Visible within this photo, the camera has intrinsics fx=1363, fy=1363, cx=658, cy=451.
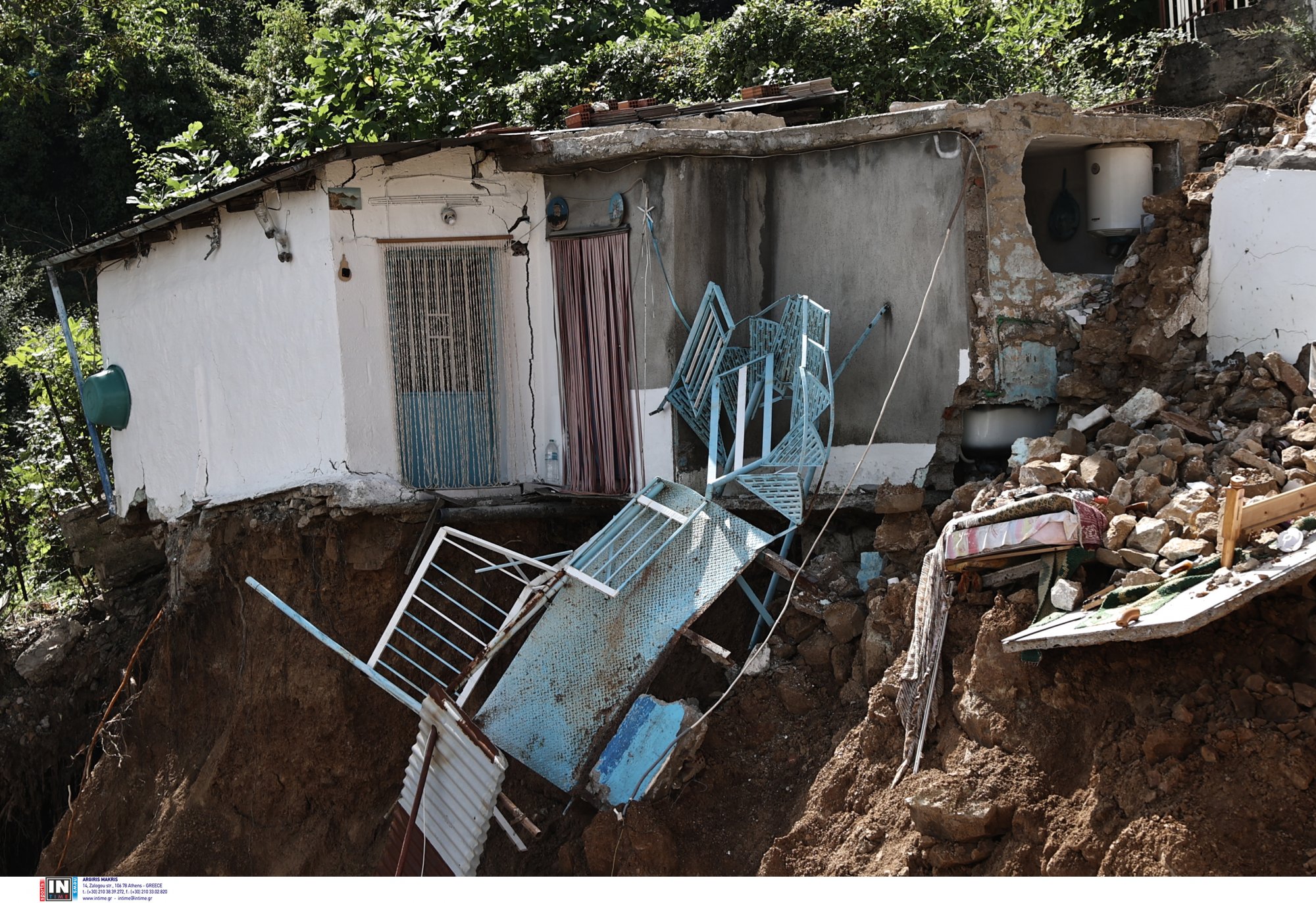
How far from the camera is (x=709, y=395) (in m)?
9.22

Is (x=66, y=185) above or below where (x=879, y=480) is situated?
above

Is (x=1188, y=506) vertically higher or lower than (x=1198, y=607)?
higher

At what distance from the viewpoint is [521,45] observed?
14875 millimetres

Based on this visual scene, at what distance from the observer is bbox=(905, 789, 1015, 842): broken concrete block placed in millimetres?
6465

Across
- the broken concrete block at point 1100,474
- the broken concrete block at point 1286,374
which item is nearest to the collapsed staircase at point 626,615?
the broken concrete block at point 1100,474

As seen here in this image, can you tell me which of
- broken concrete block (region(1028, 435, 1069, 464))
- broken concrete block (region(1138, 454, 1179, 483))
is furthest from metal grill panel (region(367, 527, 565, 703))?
broken concrete block (region(1138, 454, 1179, 483))

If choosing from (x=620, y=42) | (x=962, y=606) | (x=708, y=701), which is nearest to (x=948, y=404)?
(x=962, y=606)

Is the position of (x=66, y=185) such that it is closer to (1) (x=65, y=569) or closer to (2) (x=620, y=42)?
(1) (x=65, y=569)

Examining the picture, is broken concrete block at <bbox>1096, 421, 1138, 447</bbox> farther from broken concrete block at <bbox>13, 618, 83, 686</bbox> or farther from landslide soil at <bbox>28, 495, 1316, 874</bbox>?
broken concrete block at <bbox>13, 618, 83, 686</bbox>

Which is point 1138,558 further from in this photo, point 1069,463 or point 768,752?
point 768,752

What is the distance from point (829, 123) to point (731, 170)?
31.5 inches

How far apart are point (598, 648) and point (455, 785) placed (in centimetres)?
124
